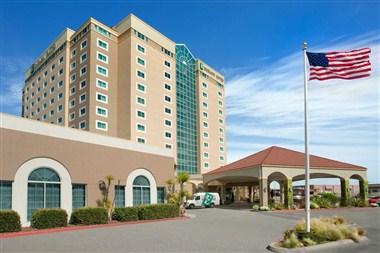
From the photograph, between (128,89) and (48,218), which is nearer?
(48,218)

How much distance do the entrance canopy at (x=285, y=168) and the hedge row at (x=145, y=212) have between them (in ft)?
43.1

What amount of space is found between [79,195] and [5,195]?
18.8 ft

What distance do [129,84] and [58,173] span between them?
3698cm

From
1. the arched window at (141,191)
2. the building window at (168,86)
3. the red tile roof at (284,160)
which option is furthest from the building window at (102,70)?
the arched window at (141,191)

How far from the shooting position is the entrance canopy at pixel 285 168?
39.7 m

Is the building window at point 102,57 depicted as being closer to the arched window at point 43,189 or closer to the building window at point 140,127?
the building window at point 140,127

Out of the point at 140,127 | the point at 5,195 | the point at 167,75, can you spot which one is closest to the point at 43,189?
the point at 5,195

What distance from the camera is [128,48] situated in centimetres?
6200

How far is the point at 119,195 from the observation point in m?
29.7

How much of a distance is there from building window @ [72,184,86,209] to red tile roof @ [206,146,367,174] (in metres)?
19.8

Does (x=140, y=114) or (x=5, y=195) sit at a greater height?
(x=140, y=114)

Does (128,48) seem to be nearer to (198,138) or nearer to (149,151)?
(198,138)

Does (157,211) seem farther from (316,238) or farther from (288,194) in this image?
(288,194)

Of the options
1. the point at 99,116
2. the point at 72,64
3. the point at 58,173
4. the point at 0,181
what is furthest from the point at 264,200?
the point at 72,64
